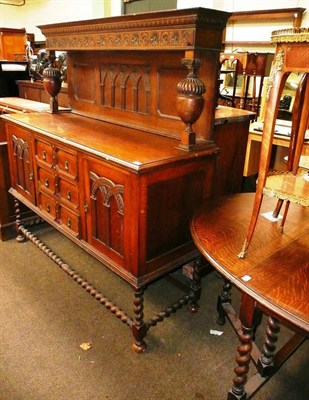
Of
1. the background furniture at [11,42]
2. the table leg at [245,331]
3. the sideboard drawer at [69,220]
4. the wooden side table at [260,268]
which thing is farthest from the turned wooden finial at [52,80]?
the background furniture at [11,42]

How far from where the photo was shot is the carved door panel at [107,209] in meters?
1.55

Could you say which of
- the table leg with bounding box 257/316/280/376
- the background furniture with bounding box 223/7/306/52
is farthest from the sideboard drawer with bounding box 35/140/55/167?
the background furniture with bounding box 223/7/306/52

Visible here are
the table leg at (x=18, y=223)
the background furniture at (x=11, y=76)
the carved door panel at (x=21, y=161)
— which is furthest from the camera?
the background furniture at (x=11, y=76)

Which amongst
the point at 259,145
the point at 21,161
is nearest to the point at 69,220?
the point at 21,161

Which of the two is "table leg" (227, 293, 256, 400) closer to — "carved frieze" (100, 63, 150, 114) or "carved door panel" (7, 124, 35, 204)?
"carved frieze" (100, 63, 150, 114)

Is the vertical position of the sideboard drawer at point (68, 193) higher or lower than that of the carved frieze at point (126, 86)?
lower

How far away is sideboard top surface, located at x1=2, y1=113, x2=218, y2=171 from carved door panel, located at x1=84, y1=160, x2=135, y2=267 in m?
0.07

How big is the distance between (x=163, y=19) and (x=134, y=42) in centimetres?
23

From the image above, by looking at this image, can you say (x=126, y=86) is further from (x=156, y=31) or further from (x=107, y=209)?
(x=107, y=209)

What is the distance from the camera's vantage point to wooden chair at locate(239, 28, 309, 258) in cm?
95

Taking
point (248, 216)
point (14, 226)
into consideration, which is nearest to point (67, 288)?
point (14, 226)

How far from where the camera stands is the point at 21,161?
2.41 m

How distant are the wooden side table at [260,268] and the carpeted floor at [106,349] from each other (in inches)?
8.1

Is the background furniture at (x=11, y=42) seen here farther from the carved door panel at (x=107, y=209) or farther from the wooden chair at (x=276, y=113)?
the wooden chair at (x=276, y=113)
